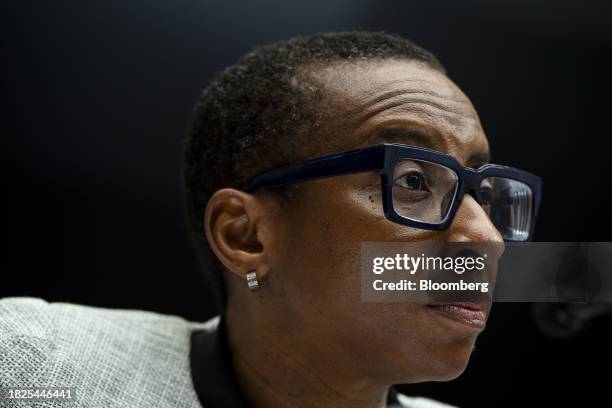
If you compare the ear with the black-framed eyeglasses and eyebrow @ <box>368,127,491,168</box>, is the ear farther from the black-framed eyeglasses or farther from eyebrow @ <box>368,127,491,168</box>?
eyebrow @ <box>368,127,491,168</box>

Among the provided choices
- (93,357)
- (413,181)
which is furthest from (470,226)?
(93,357)

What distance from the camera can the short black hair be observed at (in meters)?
1.44

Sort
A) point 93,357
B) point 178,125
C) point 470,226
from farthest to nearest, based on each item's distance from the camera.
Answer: point 178,125
point 93,357
point 470,226

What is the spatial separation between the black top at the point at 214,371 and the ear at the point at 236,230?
6.7 inches

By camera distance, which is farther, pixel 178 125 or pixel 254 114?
pixel 178 125

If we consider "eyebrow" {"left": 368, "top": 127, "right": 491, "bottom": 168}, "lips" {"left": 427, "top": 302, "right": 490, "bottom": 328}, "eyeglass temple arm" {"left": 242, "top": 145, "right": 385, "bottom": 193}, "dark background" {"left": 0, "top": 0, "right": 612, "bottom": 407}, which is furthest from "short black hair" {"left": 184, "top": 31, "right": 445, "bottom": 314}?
"lips" {"left": 427, "top": 302, "right": 490, "bottom": 328}

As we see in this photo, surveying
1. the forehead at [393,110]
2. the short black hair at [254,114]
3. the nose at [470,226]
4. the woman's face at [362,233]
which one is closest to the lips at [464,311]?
the woman's face at [362,233]

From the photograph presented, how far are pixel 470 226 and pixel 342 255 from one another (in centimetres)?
23

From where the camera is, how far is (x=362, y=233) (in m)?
1.30

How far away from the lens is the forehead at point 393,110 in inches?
53.0

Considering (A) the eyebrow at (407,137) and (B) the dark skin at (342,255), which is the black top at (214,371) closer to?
(B) the dark skin at (342,255)

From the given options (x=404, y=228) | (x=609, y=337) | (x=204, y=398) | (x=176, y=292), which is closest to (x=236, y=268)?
(x=204, y=398)

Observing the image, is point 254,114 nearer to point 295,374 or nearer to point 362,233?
point 362,233

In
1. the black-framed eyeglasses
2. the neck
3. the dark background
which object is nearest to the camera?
the black-framed eyeglasses
